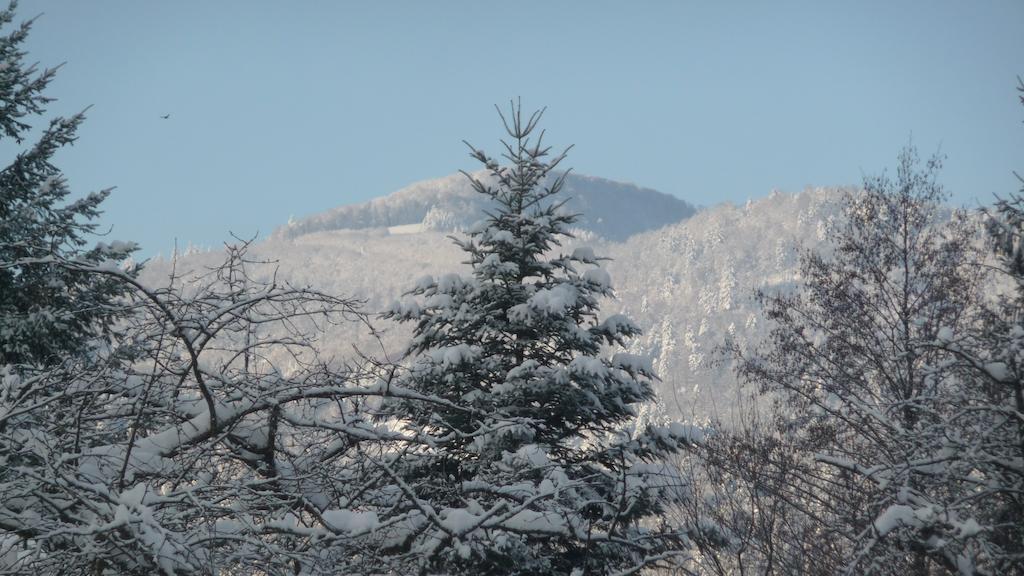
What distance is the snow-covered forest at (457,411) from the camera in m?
3.40

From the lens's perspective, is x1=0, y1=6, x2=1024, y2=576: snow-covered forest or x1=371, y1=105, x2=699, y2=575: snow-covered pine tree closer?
x1=0, y1=6, x2=1024, y2=576: snow-covered forest

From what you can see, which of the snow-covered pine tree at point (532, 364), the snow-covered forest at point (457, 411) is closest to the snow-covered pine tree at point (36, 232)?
the snow-covered forest at point (457, 411)

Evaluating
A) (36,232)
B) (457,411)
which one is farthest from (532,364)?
(36,232)

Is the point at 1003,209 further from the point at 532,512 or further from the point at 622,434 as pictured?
the point at 532,512

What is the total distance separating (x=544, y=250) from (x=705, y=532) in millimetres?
4483

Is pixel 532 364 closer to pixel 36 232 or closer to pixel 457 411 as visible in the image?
pixel 457 411

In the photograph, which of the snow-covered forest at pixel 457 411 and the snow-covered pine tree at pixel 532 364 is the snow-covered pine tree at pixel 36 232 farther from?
the snow-covered pine tree at pixel 532 364

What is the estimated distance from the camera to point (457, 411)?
7398mm

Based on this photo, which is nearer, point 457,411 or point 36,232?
point 457,411

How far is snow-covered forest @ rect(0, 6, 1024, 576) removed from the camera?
340 cm

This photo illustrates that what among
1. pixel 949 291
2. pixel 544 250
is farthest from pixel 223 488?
pixel 949 291

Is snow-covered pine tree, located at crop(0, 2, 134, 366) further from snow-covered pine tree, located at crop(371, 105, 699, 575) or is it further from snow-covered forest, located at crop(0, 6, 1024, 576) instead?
snow-covered pine tree, located at crop(371, 105, 699, 575)

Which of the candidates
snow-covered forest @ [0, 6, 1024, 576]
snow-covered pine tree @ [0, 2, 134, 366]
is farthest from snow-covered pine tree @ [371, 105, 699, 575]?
snow-covered pine tree @ [0, 2, 134, 366]

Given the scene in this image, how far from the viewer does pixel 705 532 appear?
807 cm
